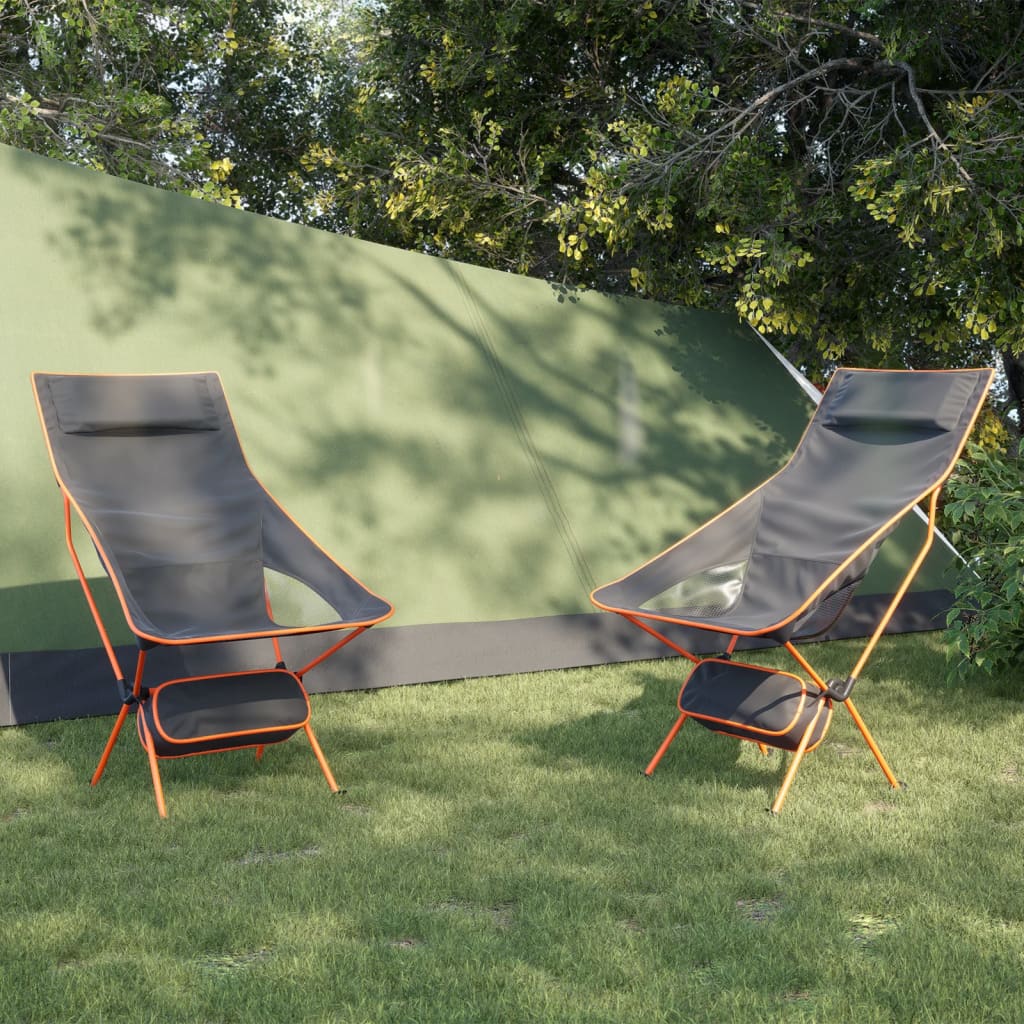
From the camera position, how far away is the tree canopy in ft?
19.7

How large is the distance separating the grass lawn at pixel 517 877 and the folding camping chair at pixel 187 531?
26cm

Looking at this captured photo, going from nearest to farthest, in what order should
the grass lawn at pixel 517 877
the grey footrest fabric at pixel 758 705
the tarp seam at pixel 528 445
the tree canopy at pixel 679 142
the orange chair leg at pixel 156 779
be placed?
the grass lawn at pixel 517 877
the orange chair leg at pixel 156 779
the grey footrest fabric at pixel 758 705
the tarp seam at pixel 528 445
the tree canopy at pixel 679 142

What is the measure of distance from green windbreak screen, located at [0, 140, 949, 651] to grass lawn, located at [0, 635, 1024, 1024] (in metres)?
0.83

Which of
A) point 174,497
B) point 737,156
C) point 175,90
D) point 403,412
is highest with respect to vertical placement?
point 737,156

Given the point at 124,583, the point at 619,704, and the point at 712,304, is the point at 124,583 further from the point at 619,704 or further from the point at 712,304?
the point at 712,304

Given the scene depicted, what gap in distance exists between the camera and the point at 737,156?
6277 mm

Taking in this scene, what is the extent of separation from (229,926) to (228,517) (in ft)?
5.47

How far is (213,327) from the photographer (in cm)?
452

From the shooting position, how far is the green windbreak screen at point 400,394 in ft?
13.6

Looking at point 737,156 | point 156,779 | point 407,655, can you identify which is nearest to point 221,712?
point 156,779

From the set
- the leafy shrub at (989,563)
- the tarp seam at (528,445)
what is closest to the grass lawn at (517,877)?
the leafy shrub at (989,563)

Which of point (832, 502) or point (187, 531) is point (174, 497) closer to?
point (187, 531)

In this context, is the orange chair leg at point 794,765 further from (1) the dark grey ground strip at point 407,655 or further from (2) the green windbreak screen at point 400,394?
(2) the green windbreak screen at point 400,394

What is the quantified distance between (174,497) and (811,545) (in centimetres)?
200
